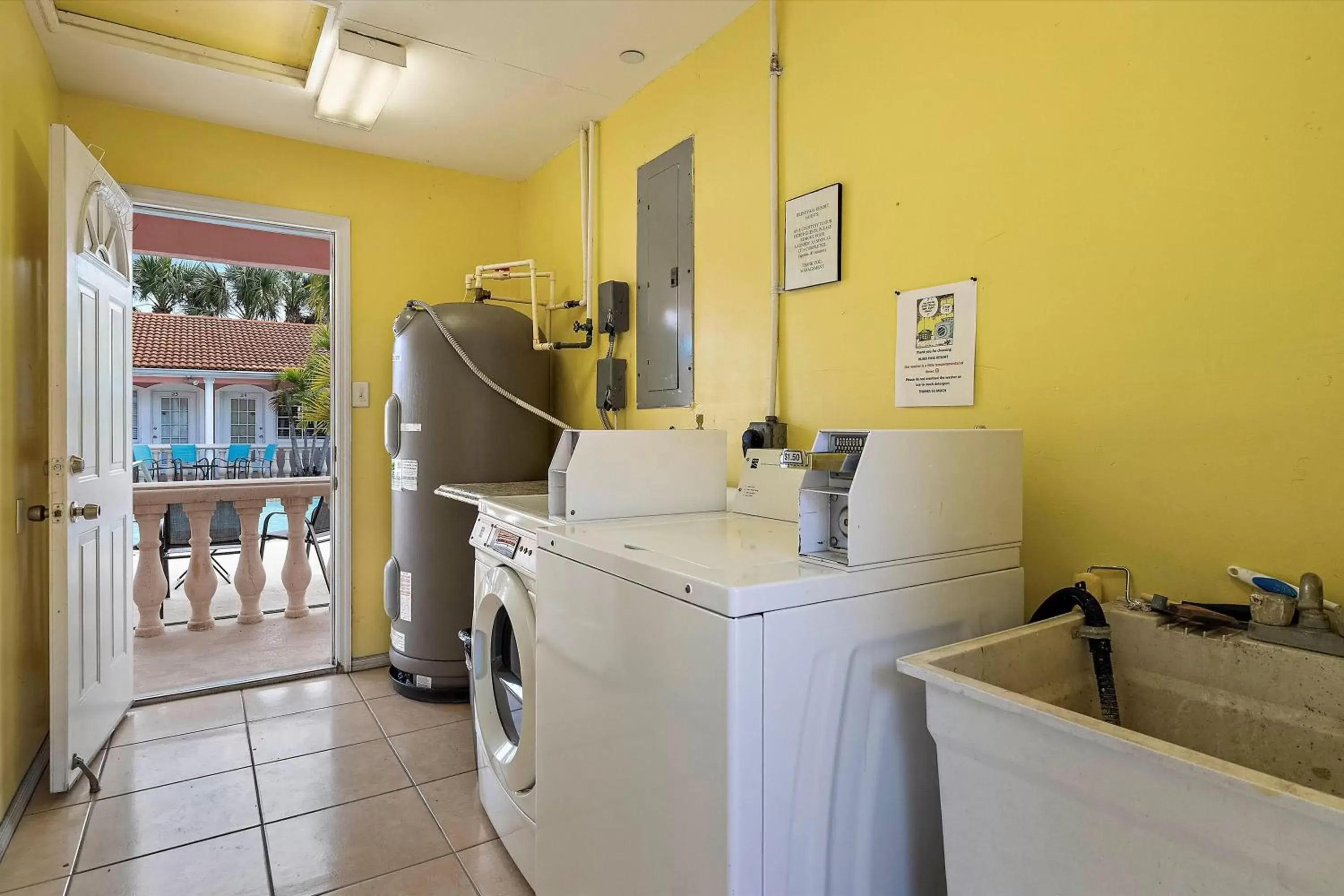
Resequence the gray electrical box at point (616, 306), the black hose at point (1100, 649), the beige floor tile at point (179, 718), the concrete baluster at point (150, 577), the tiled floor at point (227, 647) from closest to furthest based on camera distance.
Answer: the black hose at point (1100, 649) < the beige floor tile at point (179, 718) < the gray electrical box at point (616, 306) < the tiled floor at point (227, 647) < the concrete baluster at point (150, 577)

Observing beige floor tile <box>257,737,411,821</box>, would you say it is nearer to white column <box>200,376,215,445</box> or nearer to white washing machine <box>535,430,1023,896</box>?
white washing machine <box>535,430,1023,896</box>

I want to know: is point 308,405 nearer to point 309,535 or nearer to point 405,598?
point 309,535

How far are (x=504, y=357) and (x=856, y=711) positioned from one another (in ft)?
7.56

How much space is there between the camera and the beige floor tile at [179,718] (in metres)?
2.59

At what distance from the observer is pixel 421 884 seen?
69.2 inches

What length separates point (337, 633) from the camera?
3264 mm

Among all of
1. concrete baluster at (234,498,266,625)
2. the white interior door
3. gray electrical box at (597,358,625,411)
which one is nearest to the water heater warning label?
gray electrical box at (597,358,625,411)

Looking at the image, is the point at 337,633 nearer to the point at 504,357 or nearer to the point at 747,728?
the point at 504,357

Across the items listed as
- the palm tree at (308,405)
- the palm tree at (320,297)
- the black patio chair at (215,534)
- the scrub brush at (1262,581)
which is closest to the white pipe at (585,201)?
the scrub brush at (1262,581)

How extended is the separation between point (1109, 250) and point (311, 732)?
2.98 metres

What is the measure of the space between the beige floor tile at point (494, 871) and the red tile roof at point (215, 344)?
11688mm

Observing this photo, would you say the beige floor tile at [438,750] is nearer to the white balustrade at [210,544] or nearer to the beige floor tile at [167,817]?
the beige floor tile at [167,817]

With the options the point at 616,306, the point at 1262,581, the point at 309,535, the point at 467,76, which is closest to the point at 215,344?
the point at 309,535

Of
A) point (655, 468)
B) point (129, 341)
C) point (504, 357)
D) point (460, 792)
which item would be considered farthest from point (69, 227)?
point (460, 792)
